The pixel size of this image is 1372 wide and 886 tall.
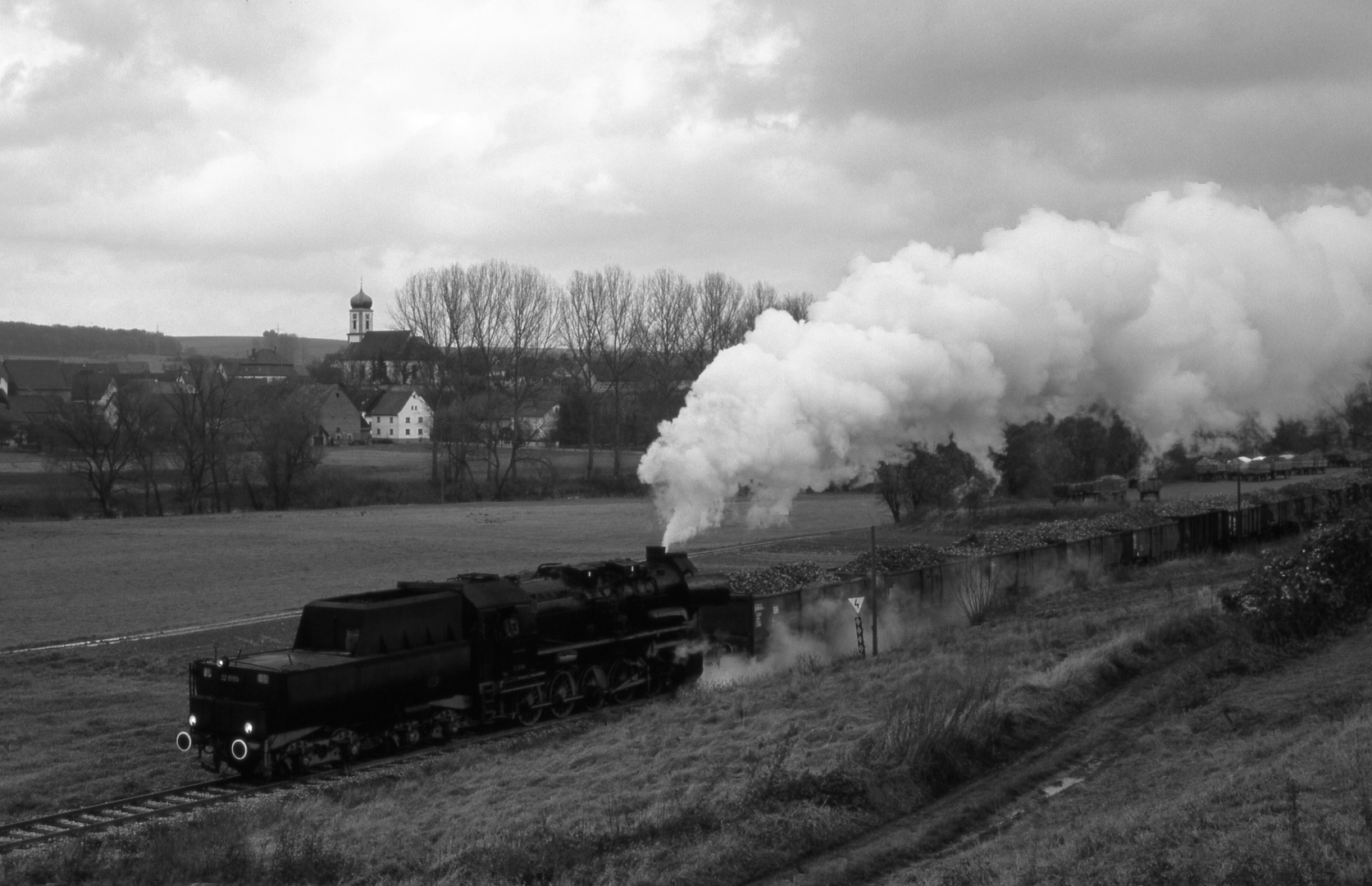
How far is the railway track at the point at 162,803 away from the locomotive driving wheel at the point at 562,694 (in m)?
1.62

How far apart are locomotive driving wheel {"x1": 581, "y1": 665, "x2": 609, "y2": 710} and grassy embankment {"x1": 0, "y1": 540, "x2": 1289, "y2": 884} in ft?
3.51

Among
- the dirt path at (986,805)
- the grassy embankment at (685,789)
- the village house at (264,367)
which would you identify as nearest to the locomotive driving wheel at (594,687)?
the grassy embankment at (685,789)

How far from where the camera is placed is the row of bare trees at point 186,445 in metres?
72.4

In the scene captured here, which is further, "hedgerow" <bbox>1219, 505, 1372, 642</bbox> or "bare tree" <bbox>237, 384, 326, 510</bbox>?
"bare tree" <bbox>237, 384, 326, 510</bbox>

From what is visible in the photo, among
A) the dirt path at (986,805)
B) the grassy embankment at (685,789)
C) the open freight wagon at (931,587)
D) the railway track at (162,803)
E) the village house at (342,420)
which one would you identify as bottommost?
the railway track at (162,803)

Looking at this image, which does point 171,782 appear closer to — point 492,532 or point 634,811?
point 634,811

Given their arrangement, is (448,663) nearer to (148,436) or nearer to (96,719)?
(96,719)

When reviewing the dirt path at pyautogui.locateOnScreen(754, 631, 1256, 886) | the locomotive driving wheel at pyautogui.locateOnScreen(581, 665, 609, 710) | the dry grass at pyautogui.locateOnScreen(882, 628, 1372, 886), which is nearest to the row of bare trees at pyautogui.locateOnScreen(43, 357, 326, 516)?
the locomotive driving wheel at pyautogui.locateOnScreen(581, 665, 609, 710)

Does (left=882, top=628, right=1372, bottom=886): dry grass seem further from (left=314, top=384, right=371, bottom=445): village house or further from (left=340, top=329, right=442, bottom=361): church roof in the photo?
(left=314, top=384, right=371, bottom=445): village house

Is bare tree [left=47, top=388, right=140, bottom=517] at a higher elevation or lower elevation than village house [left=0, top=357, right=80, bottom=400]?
lower

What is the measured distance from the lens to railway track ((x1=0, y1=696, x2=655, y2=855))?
14.2m

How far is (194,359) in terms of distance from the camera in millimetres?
83125

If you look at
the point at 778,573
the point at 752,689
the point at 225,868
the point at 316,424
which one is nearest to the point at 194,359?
the point at 316,424

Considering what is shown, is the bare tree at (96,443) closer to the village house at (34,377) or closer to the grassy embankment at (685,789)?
the grassy embankment at (685,789)
